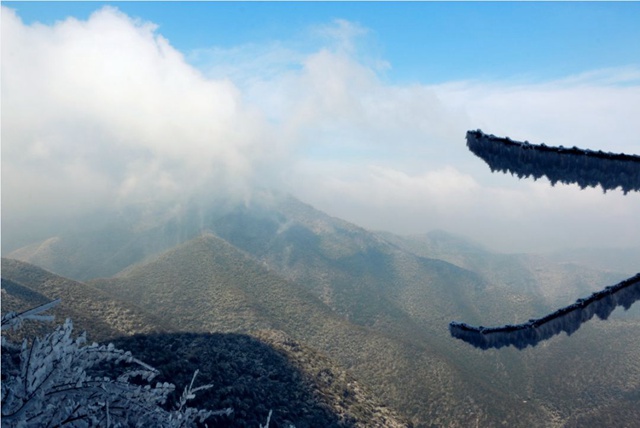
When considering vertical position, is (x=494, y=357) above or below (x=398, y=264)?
below

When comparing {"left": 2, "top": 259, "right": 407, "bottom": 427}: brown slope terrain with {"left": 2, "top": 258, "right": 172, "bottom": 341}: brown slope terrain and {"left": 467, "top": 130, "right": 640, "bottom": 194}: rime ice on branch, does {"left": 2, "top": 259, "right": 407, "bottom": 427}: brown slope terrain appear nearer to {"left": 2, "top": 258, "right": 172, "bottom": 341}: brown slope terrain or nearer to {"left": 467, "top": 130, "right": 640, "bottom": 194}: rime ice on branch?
{"left": 2, "top": 258, "right": 172, "bottom": 341}: brown slope terrain

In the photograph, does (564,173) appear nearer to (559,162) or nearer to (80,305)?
(559,162)

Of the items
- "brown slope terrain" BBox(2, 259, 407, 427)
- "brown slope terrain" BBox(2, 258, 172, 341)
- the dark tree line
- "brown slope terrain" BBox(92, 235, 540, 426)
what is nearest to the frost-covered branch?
the dark tree line

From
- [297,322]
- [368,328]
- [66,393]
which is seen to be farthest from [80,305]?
[66,393]

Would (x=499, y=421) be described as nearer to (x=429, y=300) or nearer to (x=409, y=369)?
(x=409, y=369)

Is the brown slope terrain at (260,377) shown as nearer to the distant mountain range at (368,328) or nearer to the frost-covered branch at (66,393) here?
the distant mountain range at (368,328)

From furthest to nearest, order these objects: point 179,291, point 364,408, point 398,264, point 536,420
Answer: point 398,264
point 179,291
point 536,420
point 364,408

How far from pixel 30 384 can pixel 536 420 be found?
2838 inches

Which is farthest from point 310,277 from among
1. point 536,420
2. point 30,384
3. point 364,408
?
point 30,384

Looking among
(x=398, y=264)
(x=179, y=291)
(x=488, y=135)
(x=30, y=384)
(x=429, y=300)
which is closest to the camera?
(x=488, y=135)

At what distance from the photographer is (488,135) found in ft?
8.86

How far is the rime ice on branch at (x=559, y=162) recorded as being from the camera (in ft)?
8.62

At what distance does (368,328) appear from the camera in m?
83.7

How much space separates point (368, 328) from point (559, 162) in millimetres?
85458
